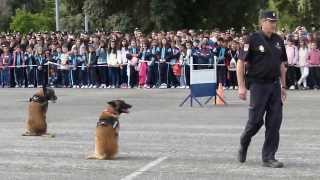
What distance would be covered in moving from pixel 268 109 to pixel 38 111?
4.69m

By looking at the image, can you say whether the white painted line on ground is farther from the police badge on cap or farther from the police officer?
the police badge on cap

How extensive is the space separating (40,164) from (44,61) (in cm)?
1824

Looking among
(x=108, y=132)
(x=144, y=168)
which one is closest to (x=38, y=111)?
(x=108, y=132)

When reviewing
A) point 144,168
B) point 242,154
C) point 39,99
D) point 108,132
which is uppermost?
point 39,99

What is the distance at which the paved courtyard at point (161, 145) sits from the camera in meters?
9.28

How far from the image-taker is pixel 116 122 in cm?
1009

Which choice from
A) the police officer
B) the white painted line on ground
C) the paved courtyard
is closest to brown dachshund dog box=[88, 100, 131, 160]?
the paved courtyard

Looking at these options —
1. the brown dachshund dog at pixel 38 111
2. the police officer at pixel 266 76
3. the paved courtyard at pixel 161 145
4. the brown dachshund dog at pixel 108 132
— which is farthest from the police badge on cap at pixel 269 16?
the brown dachshund dog at pixel 38 111

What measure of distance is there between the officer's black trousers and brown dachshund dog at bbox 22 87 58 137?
445cm

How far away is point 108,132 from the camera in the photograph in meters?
10.0

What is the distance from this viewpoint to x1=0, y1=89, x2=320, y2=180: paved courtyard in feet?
30.5

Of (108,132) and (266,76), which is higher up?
(266,76)

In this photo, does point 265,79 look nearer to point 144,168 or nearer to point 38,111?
point 144,168

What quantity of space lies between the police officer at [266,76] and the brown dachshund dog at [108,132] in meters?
1.79
